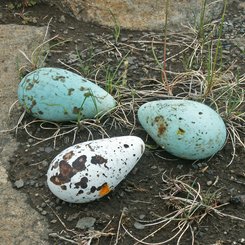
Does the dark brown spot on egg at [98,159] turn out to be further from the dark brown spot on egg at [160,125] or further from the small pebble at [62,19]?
the small pebble at [62,19]

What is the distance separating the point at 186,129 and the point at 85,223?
1.42 ft

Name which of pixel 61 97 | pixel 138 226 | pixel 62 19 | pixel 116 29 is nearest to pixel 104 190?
pixel 138 226

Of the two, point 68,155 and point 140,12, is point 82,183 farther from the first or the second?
point 140,12

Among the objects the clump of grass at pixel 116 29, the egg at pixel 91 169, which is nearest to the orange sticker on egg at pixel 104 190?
the egg at pixel 91 169

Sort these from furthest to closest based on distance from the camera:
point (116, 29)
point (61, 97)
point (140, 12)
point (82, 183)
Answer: point (140, 12), point (116, 29), point (61, 97), point (82, 183)

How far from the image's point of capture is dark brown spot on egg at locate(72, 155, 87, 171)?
191 centimetres

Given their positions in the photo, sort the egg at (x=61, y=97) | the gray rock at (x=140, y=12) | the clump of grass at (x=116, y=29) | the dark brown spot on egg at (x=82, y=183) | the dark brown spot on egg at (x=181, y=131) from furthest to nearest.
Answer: the gray rock at (x=140, y=12)
the clump of grass at (x=116, y=29)
the egg at (x=61, y=97)
the dark brown spot on egg at (x=181, y=131)
the dark brown spot on egg at (x=82, y=183)

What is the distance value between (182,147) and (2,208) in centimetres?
61


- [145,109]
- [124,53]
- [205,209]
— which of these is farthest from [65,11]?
[205,209]

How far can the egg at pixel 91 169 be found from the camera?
190 cm

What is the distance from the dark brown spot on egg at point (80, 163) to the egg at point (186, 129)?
292 mm

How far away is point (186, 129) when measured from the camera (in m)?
2.02

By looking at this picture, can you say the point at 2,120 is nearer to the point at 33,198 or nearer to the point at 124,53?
the point at 33,198

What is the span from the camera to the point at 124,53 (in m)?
2.68
